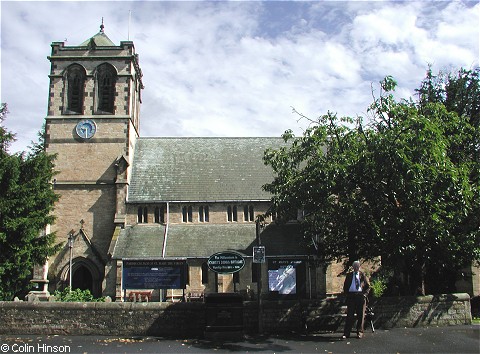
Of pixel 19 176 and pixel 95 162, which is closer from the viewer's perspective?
pixel 19 176

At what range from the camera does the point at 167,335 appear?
14180 millimetres

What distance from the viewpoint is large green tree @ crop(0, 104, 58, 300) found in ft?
80.7

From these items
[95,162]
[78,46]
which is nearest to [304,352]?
[95,162]

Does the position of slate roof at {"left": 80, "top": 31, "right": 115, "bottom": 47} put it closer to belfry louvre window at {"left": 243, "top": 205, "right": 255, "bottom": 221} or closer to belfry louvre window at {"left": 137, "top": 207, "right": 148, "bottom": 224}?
belfry louvre window at {"left": 137, "top": 207, "right": 148, "bottom": 224}

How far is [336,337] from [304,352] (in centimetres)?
223

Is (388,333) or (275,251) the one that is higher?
(275,251)

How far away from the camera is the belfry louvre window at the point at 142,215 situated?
31344 millimetres

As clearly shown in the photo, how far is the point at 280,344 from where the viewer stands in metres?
12.7

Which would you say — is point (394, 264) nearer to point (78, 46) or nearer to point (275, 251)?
point (275, 251)

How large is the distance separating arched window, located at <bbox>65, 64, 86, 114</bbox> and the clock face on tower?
4.46 ft

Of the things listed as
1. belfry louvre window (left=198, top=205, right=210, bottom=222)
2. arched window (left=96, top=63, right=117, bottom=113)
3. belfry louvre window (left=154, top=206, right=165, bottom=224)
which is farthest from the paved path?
arched window (left=96, top=63, right=117, bottom=113)

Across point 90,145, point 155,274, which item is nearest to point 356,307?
point 155,274

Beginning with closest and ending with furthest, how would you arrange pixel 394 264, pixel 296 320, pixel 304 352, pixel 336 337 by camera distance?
pixel 304 352
pixel 336 337
pixel 296 320
pixel 394 264

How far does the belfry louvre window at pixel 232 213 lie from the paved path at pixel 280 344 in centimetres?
1844
